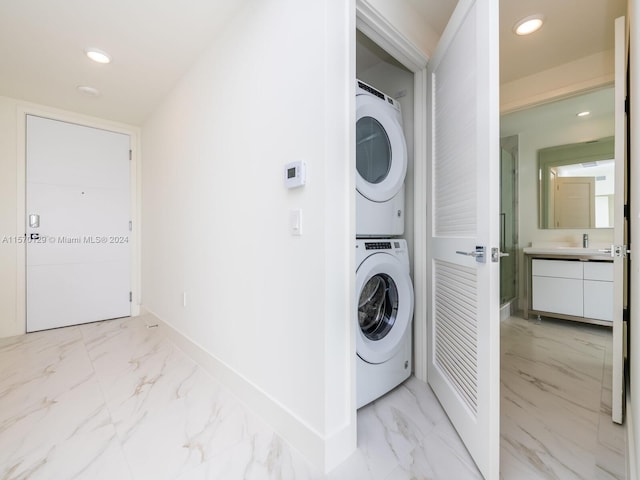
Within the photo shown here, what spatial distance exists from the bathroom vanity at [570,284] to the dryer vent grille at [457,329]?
229 cm

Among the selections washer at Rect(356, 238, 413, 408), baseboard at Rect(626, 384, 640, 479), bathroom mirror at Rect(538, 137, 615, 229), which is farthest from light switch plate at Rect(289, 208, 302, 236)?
bathroom mirror at Rect(538, 137, 615, 229)

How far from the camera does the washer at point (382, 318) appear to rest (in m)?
1.46

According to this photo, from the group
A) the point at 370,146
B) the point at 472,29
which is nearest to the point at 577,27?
the point at 472,29

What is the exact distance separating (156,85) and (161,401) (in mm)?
2405

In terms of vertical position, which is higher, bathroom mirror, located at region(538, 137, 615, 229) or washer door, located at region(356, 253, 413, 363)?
bathroom mirror, located at region(538, 137, 615, 229)

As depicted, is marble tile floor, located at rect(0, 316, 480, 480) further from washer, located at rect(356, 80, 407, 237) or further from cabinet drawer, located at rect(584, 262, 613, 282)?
cabinet drawer, located at rect(584, 262, 613, 282)

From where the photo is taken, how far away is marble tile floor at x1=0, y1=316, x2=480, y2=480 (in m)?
1.12

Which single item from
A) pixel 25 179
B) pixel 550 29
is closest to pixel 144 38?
pixel 25 179

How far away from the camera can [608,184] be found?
123 inches

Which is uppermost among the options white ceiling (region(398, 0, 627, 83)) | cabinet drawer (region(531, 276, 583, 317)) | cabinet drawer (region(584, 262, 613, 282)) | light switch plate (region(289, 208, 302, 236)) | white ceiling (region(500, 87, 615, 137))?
white ceiling (region(398, 0, 627, 83))

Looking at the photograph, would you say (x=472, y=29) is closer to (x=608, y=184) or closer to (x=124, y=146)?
(x=608, y=184)

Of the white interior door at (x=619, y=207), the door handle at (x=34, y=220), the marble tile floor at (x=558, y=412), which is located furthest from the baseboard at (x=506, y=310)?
the door handle at (x=34, y=220)

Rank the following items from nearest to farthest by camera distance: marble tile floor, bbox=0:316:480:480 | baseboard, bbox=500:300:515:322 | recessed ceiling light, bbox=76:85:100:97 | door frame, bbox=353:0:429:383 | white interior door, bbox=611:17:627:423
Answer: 1. marble tile floor, bbox=0:316:480:480
2. white interior door, bbox=611:17:627:423
3. door frame, bbox=353:0:429:383
4. recessed ceiling light, bbox=76:85:100:97
5. baseboard, bbox=500:300:515:322

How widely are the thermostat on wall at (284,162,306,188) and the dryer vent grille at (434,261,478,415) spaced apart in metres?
0.81
